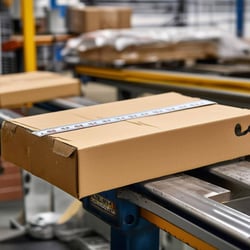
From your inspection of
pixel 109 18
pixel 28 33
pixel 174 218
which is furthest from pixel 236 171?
pixel 109 18

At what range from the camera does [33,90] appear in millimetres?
2330

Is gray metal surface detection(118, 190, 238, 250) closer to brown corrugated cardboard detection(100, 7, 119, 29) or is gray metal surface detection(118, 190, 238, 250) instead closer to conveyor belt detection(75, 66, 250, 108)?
conveyor belt detection(75, 66, 250, 108)

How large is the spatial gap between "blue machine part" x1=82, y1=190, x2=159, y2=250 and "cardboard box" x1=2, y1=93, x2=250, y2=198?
0.09m

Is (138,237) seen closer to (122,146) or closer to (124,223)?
(124,223)

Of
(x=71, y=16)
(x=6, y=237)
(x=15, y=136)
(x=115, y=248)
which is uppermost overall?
(x=71, y=16)

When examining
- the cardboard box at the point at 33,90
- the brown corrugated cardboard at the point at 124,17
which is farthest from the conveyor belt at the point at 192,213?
→ the brown corrugated cardboard at the point at 124,17

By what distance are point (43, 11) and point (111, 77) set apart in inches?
74.4

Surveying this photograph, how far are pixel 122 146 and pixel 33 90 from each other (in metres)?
1.22

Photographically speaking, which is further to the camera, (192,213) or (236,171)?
(236,171)

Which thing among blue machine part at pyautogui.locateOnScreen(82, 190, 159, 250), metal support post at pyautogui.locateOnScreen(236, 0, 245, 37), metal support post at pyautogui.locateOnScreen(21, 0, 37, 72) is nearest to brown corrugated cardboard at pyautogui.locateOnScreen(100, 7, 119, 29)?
metal support post at pyautogui.locateOnScreen(21, 0, 37, 72)

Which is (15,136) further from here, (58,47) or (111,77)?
(58,47)

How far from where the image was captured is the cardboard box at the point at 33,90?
2.28 m

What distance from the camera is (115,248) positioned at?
138 cm

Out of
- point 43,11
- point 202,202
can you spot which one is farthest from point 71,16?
point 202,202
